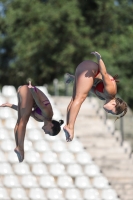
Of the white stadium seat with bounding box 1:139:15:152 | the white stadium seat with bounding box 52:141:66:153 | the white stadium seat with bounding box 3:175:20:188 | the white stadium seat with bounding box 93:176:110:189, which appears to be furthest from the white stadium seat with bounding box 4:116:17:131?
the white stadium seat with bounding box 93:176:110:189

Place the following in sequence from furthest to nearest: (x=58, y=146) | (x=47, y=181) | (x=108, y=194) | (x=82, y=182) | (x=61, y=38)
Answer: (x=61, y=38), (x=58, y=146), (x=47, y=181), (x=82, y=182), (x=108, y=194)

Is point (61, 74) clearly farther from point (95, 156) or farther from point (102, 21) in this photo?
point (95, 156)

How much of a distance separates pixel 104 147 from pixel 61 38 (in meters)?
8.68

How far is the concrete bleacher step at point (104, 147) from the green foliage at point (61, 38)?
663 centimetres

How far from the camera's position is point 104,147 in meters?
13.4

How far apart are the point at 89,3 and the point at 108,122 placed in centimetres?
1019

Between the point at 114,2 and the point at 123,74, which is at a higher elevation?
the point at 114,2

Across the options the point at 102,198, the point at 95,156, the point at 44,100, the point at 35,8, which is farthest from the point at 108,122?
the point at 35,8

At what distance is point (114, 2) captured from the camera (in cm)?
2320

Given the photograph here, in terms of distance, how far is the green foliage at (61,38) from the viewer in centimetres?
2134

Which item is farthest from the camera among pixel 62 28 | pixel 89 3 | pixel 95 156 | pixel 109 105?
pixel 89 3

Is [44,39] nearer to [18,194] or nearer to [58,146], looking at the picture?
[58,146]

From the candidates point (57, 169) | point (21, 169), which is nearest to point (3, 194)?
point (21, 169)

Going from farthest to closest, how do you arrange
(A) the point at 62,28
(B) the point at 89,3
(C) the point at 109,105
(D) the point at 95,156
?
(B) the point at 89,3 → (A) the point at 62,28 → (D) the point at 95,156 → (C) the point at 109,105
